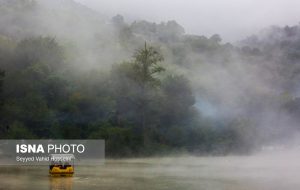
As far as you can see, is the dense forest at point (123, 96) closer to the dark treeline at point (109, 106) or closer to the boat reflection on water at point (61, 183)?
the dark treeline at point (109, 106)

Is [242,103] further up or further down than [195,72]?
further down

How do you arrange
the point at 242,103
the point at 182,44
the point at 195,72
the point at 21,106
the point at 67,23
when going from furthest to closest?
the point at 182,44, the point at 67,23, the point at 195,72, the point at 242,103, the point at 21,106

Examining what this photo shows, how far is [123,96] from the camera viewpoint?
242ft

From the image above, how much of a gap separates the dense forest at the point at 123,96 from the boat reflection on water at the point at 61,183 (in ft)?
87.8

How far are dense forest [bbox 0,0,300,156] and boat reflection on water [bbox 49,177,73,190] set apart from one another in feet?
87.8

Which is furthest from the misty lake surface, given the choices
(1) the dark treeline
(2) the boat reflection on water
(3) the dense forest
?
(3) the dense forest

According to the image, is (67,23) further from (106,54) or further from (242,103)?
(242,103)

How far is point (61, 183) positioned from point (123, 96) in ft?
132

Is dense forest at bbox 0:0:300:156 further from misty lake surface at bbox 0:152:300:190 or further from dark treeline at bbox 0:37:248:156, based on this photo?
misty lake surface at bbox 0:152:300:190

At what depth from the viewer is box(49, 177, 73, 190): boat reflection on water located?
3158 centimetres

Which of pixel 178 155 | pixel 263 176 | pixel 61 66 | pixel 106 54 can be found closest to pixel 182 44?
pixel 106 54

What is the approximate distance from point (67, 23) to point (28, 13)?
Answer: 8.15m

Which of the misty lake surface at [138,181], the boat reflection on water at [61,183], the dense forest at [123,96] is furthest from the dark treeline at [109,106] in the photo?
the boat reflection on water at [61,183]

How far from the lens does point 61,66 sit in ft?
261
